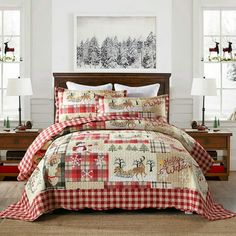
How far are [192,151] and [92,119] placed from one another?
3.37ft

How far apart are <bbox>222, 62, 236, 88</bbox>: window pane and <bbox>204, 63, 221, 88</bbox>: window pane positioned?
7 cm

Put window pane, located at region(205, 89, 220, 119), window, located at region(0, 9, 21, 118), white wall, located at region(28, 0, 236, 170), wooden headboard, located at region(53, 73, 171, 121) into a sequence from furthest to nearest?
window pane, located at region(205, 89, 220, 119), window, located at region(0, 9, 21, 118), white wall, located at region(28, 0, 236, 170), wooden headboard, located at region(53, 73, 171, 121)

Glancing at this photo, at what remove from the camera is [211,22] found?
24.6 ft

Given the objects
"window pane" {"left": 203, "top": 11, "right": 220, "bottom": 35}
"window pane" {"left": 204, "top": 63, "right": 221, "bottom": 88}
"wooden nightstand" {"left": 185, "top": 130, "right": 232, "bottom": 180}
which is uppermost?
"window pane" {"left": 203, "top": 11, "right": 220, "bottom": 35}

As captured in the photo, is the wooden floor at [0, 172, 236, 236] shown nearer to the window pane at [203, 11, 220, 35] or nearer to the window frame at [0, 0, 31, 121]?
the window frame at [0, 0, 31, 121]

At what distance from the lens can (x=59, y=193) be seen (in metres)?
4.62

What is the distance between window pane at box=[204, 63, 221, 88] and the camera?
7559 millimetres

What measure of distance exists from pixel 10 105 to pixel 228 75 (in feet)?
9.28

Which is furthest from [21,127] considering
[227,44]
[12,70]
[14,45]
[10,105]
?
[227,44]

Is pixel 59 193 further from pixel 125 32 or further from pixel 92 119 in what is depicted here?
pixel 125 32

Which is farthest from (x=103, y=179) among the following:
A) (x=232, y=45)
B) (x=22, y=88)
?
(x=232, y=45)

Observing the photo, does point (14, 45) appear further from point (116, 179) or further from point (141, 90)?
point (116, 179)

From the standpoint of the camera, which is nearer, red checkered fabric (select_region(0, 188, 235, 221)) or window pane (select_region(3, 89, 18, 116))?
red checkered fabric (select_region(0, 188, 235, 221))

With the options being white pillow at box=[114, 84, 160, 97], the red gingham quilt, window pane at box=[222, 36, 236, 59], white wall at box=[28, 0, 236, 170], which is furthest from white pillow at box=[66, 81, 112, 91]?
the red gingham quilt
